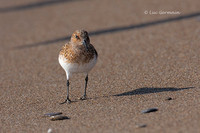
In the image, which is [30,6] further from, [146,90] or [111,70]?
[146,90]

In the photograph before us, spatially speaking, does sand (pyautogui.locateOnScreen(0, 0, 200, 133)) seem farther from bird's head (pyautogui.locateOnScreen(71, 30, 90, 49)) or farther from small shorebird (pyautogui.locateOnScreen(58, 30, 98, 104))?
bird's head (pyautogui.locateOnScreen(71, 30, 90, 49))

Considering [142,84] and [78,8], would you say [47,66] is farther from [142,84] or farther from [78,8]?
[78,8]

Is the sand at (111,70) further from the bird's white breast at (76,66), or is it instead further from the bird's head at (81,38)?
the bird's head at (81,38)

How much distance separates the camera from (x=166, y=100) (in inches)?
301

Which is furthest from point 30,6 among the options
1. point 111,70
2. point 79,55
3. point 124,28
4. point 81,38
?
point 79,55

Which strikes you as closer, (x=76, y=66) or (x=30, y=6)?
(x=76, y=66)

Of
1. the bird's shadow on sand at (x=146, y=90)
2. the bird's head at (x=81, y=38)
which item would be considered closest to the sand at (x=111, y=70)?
the bird's shadow on sand at (x=146, y=90)

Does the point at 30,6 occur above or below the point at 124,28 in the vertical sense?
above

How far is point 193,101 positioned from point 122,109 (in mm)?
1173

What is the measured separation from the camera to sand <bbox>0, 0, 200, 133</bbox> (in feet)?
23.2

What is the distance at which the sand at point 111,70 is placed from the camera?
7062 millimetres

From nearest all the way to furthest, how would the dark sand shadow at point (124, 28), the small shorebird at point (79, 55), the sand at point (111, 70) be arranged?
1. the sand at point (111, 70)
2. the small shorebird at point (79, 55)
3. the dark sand shadow at point (124, 28)

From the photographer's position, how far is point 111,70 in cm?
1005

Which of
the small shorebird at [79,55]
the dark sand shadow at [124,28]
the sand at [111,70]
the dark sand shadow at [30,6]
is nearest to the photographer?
the sand at [111,70]
